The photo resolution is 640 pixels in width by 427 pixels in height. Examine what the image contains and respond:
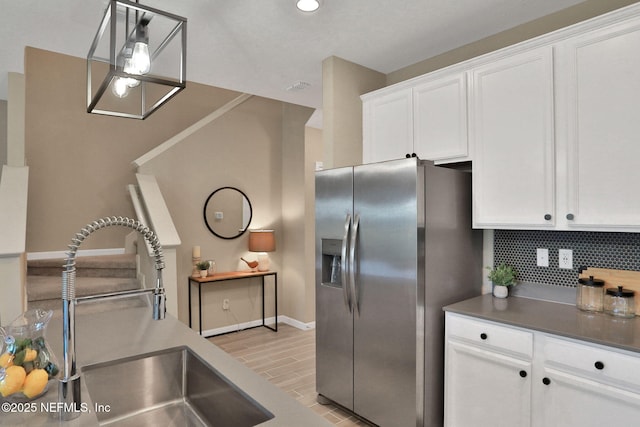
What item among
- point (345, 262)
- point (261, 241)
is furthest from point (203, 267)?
point (345, 262)

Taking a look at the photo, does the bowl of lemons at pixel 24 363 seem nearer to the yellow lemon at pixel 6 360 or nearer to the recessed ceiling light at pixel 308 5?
the yellow lemon at pixel 6 360

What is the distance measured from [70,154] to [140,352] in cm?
382

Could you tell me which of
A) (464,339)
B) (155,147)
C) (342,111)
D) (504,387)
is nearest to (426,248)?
(464,339)

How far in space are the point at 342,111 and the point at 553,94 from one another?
1.47 metres

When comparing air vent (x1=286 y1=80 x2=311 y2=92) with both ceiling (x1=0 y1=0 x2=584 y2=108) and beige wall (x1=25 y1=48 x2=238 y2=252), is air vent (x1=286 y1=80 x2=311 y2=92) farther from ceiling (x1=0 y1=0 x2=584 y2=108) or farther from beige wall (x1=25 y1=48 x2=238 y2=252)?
beige wall (x1=25 y1=48 x2=238 y2=252)

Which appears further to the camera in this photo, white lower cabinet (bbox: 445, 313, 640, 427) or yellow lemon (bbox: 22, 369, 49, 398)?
white lower cabinet (bbox: 445, 313, 640, 427)

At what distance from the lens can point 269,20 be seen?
2447mm

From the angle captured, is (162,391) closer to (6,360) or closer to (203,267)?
(6,360)

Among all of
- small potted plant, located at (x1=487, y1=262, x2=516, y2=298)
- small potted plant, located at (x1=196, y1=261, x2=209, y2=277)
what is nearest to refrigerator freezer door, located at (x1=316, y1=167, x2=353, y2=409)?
small potted plant, located at (x1=487, y1=262, x2=516, y2=298)

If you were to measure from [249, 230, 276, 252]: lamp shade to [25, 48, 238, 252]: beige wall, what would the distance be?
3.99ft

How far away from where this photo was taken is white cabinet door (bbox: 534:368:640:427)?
5.44 feet

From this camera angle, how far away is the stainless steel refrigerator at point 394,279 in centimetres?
228

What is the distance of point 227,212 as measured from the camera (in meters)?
4.98

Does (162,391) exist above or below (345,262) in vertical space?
below
